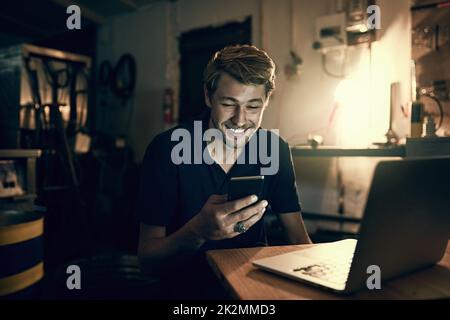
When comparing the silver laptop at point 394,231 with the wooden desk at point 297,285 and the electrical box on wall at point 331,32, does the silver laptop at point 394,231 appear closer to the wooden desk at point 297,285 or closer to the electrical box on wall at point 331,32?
the wooden desk at point 297,285

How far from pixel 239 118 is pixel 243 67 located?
19 cm

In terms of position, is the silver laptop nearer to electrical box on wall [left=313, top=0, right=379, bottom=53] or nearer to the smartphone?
the smartphone

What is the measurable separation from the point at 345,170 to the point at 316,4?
155 centimetres

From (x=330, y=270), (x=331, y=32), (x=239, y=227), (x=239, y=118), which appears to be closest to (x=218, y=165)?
(x=239, y=118)

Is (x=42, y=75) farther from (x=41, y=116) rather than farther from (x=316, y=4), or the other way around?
(x=316, y=4)

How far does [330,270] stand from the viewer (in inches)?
31.8

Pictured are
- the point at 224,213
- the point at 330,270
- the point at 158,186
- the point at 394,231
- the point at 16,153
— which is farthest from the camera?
the point at 16,153

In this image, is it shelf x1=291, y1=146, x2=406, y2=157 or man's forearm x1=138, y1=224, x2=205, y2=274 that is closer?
man's forearm x1=138, y1=224, x2=205, y2=274

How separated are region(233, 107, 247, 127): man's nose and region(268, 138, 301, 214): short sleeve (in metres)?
0.26

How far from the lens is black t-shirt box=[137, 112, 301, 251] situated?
4.32 ft

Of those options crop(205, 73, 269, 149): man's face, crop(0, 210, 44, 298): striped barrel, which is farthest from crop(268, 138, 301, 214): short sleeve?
crop(0, 210, 44, 298): striped barrel

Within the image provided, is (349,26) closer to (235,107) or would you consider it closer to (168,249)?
(235,107)

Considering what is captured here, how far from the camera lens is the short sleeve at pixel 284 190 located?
5.00 feet

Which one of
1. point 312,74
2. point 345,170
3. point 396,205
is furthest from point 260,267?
point 312,74
